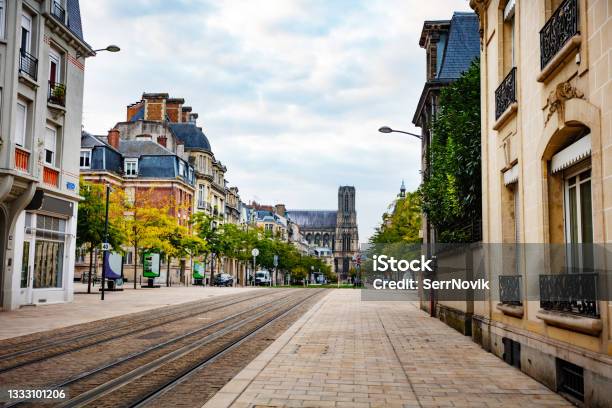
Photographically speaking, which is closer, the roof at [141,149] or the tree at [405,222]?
the tree at [405,222]

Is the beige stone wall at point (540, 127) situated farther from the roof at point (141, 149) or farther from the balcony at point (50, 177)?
the roof at point (141, 149)

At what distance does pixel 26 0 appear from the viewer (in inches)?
830

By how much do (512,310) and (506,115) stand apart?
130 inches

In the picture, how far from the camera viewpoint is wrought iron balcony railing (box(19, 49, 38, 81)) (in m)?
21.0

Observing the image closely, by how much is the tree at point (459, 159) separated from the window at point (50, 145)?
1449cm

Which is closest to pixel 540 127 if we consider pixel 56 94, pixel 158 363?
pixel 158 363

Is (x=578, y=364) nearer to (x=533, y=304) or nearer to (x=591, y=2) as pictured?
(x=533, y=304)

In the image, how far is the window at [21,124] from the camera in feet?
68.3

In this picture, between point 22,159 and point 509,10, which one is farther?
point 22,159

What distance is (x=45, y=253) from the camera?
24125mm

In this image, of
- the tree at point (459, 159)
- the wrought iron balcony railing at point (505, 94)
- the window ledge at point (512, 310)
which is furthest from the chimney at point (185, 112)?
the window ledge at point (512, 310)

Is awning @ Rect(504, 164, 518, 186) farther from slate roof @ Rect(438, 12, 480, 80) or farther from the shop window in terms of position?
the shop window

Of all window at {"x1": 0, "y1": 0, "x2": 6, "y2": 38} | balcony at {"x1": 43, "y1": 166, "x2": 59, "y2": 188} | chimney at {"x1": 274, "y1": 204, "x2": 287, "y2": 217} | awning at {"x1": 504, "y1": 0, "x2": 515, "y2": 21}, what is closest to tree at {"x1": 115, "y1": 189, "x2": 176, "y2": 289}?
balcony at {"x1": 43, "y1": 166, "x2": 59, "y2": 188}

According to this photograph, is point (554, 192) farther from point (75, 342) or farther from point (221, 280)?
point (221, 280)
